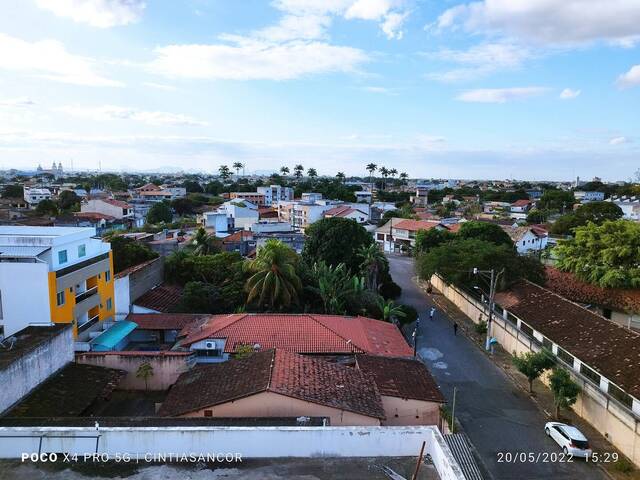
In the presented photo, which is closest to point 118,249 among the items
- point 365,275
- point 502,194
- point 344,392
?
point 365,275

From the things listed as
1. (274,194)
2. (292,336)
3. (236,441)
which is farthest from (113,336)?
(274,194)

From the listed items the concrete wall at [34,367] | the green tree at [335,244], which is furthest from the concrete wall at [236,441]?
the green tree at [335,244]

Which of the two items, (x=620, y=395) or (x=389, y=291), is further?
(x=389, y=291)

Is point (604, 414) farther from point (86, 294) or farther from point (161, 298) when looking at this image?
point (161, 298)

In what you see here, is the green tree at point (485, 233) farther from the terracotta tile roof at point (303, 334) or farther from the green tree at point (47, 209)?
the green tree at point (47, 209)

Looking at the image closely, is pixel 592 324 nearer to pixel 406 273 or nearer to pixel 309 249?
pixel 309 249

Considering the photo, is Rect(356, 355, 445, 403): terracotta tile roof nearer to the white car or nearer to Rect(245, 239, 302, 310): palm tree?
the white car
